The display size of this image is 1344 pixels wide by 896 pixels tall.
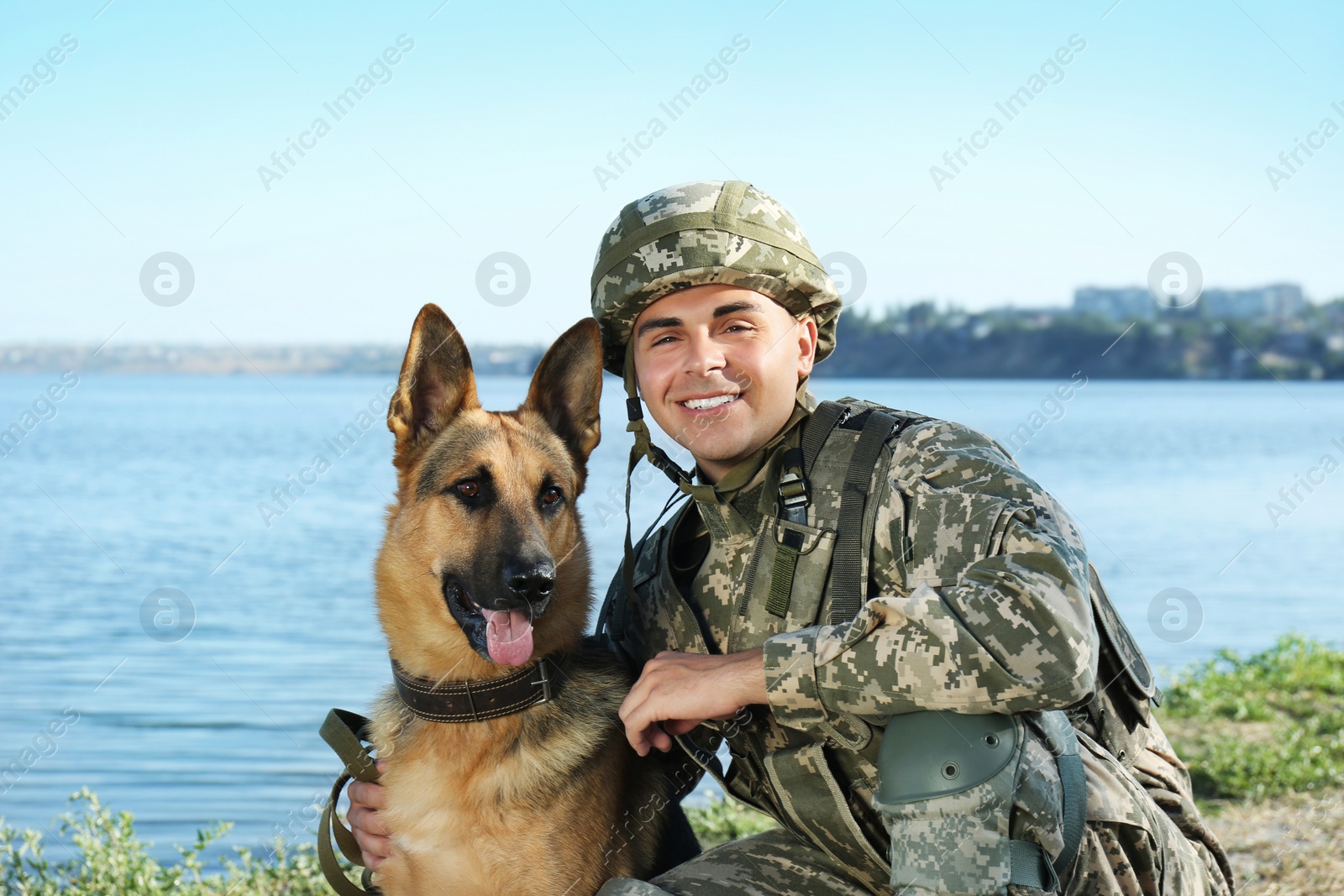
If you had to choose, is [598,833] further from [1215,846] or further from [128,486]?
[128,486]

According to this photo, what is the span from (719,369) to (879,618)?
102 centimetres

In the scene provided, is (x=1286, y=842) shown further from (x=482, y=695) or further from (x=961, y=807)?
(x=482, y=695)

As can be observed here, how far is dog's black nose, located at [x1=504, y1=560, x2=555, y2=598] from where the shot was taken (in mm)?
3031

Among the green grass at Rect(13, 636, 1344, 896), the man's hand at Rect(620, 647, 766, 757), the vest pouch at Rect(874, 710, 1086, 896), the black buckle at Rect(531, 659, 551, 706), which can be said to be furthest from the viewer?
the green grass at Rect(13, 636, 1344, 896)

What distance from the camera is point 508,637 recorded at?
122 inches

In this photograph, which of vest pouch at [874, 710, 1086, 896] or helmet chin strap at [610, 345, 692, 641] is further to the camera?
helmet chin strap at [610, 345, 692, 641]

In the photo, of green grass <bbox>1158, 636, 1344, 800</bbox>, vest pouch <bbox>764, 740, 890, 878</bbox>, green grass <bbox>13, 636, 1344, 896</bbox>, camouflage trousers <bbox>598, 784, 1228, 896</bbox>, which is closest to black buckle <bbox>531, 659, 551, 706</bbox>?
camouflage trousers <bbox>598, 784, 1228, 896</bbox>

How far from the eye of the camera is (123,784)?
666 centimetres

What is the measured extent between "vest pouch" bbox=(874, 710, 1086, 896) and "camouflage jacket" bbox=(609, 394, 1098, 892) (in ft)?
0.18

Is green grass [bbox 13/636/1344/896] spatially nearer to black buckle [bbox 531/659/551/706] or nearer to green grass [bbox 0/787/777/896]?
green grass [bbox 0/787/777/896]

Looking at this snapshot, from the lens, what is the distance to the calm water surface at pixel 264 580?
22.4 feet

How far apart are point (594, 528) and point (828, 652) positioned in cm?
1226


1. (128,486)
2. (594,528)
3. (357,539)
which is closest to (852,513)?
(594,528)

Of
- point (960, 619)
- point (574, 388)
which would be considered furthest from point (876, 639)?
point (574, 388)
